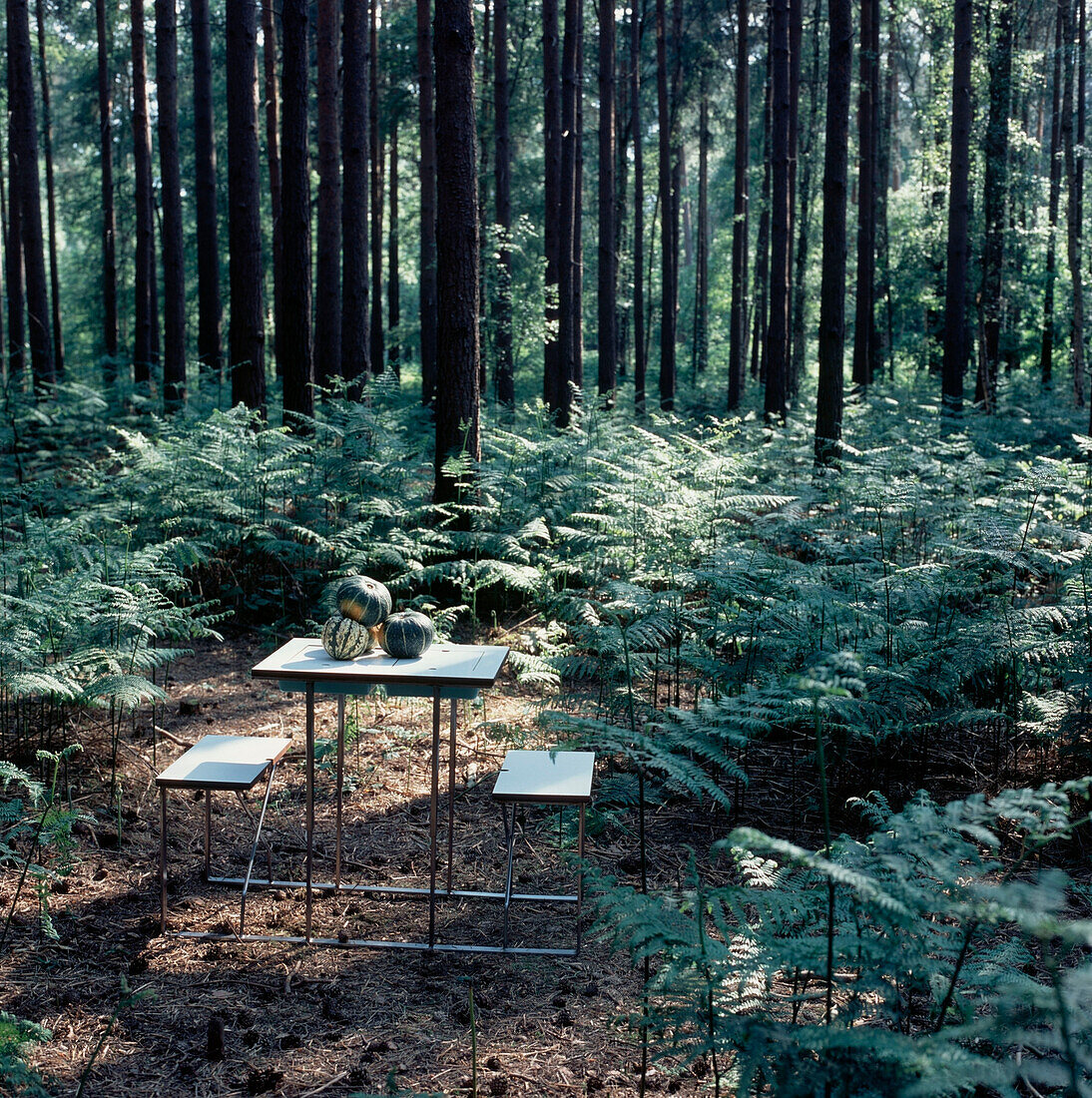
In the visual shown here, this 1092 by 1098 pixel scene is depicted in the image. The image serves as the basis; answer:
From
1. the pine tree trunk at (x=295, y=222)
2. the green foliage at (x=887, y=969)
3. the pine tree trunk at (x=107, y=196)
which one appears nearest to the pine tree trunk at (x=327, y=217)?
the pine tree trunk at (x=295, y=222)

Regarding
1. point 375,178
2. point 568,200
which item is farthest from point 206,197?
point 375,178

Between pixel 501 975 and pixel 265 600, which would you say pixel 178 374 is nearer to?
pixel 265 600

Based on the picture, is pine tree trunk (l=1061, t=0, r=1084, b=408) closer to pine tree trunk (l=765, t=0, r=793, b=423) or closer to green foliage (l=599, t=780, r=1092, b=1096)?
pine tree trunk (l=765, t=0, r=793, b=423)

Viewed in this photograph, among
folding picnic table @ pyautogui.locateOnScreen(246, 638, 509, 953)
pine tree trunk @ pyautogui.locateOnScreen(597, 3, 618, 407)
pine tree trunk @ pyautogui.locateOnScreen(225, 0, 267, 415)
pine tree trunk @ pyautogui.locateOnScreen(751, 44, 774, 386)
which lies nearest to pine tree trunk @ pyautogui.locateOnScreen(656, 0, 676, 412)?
pine tree trunk @ pyautogui.locateOnScreen(751, 44, 774, 386)

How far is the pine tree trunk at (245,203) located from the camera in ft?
38.1

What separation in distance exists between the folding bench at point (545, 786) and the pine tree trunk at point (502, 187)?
12565 mm

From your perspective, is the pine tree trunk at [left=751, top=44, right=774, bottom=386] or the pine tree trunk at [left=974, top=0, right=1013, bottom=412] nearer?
the pine tree trunk at [left=974, top=0, right=1013, bottom=412]

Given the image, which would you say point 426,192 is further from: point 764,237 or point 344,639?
point 344,639

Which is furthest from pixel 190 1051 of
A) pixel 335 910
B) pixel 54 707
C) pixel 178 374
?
pixel 178 374

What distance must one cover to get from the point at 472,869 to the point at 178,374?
12343 mm

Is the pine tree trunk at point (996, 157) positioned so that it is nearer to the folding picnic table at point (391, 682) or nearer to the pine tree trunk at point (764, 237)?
the pine tree trunk at point (764, 237)

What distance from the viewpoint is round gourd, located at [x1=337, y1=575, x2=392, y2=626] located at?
4145 millimetres

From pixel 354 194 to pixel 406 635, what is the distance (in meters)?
9.59

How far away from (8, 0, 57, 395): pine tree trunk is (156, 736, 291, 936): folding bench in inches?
449
